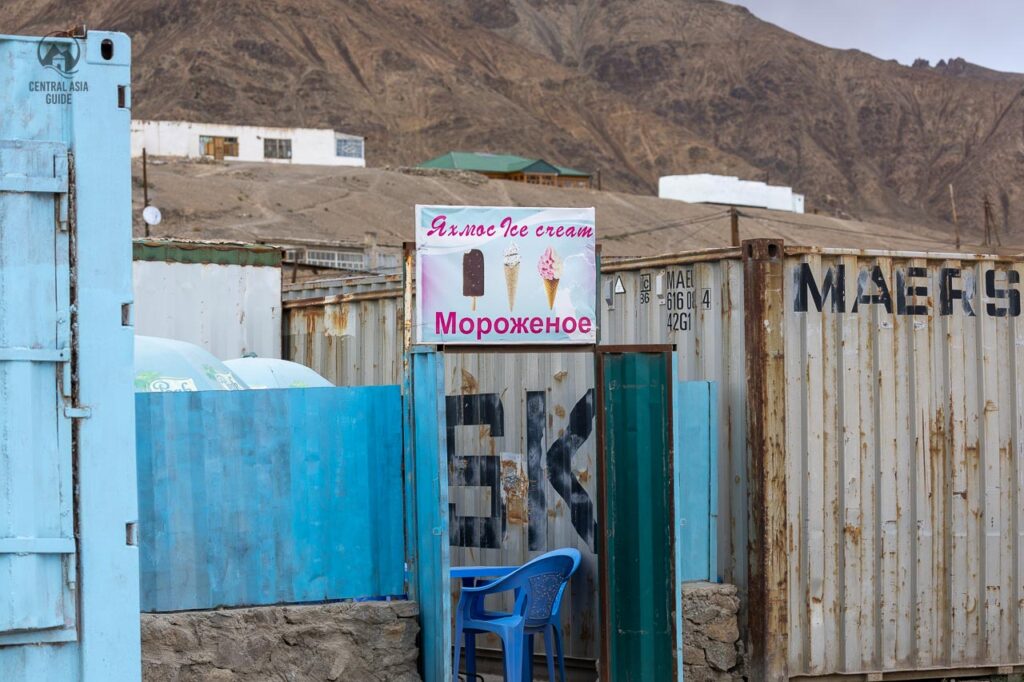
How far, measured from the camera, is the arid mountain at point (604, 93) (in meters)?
102

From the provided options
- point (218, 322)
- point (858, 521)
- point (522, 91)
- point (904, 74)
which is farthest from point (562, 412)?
point (904, 74)

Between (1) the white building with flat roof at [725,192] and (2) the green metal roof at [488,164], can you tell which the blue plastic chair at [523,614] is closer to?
(1) the white building with flat roof at [725,192]

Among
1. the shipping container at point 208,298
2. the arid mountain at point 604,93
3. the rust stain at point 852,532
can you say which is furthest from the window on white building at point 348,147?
the rust stain at point 852,532

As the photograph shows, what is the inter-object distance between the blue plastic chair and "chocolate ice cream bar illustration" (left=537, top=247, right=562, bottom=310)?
164 centimetres

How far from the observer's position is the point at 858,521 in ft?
30.1

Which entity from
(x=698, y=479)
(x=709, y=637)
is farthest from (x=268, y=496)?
(x=709, y=637)

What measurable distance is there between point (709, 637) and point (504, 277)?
2.72 metres

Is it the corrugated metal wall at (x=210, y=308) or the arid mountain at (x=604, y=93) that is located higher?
the arid mountain at (x=604, y=93)

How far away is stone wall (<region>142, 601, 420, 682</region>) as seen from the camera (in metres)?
7.44

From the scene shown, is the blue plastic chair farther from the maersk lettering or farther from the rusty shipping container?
the maersk lettering

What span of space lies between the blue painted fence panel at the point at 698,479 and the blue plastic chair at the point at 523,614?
0.85 meters

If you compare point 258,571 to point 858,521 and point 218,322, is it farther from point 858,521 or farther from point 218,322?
point 218,322

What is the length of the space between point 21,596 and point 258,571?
8.62 ft

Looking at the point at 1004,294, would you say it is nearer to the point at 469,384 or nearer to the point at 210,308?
the point at 469,384
